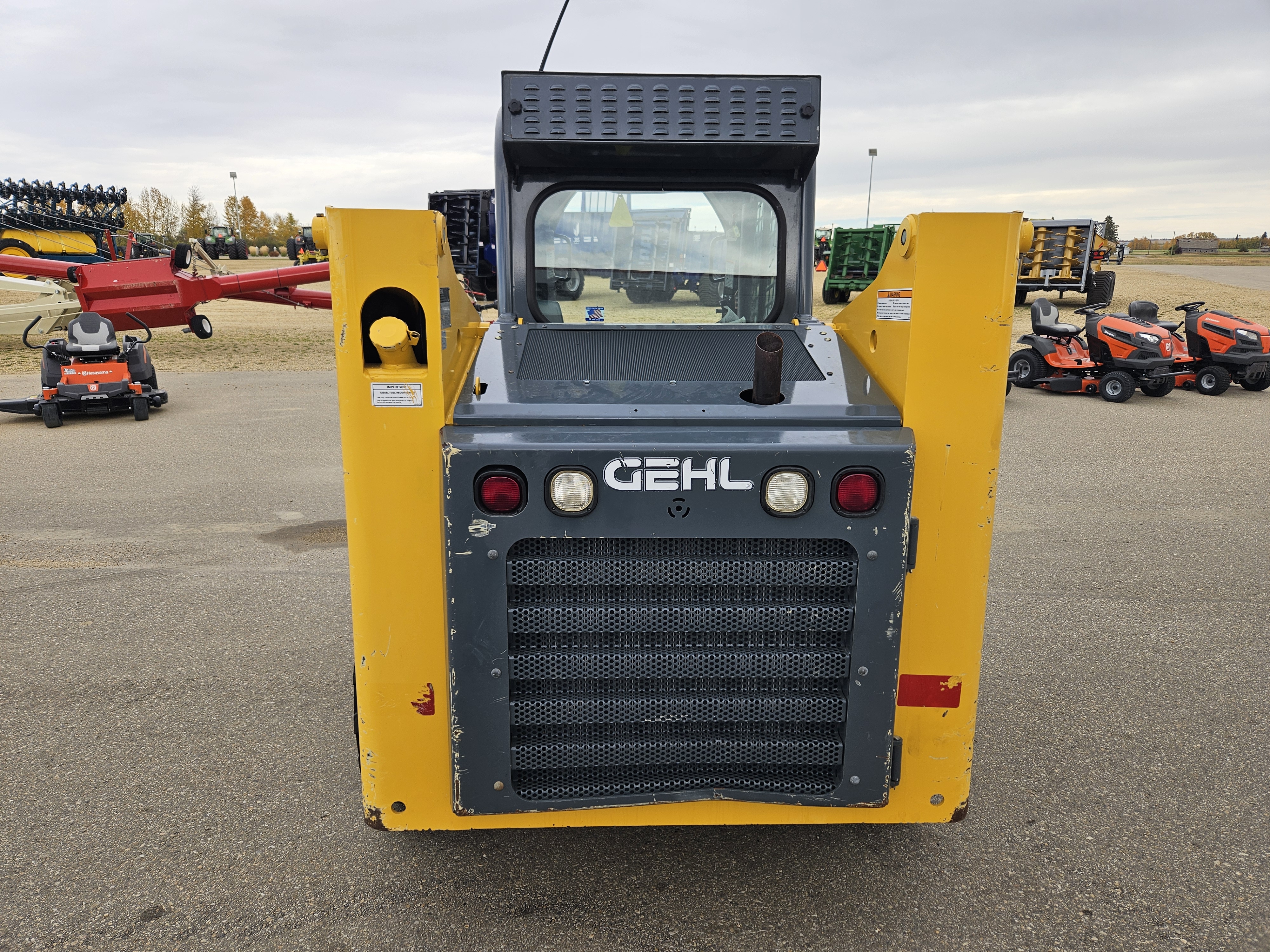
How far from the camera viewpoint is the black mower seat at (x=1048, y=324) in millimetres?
12070

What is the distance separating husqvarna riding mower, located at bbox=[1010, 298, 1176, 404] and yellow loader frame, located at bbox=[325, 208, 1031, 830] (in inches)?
428

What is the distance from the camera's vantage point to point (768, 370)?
2287 millimetres

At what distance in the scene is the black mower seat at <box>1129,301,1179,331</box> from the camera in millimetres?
11914

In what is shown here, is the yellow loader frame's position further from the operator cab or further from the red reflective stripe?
the operator cab

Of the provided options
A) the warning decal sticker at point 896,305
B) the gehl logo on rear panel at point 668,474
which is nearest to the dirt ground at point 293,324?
the warning decal sticker at point 896,305

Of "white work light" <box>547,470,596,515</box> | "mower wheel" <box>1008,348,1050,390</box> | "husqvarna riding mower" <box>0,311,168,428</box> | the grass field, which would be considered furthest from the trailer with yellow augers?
the grass field

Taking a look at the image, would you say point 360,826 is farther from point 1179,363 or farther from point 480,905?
point 1179,363

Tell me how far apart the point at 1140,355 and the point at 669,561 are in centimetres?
1164

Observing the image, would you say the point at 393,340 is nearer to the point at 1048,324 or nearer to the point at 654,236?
the point at 654,236

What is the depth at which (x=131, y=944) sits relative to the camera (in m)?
2.40

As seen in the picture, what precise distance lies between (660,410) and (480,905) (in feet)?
5.04

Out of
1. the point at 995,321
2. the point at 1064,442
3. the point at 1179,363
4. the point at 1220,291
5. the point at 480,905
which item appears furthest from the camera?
the point at 1220,291

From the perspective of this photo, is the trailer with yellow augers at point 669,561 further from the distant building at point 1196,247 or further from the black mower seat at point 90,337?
the distant building at point 1196,247

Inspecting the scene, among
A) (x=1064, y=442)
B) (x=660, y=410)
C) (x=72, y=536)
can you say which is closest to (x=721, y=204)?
(x=660, y=410)
